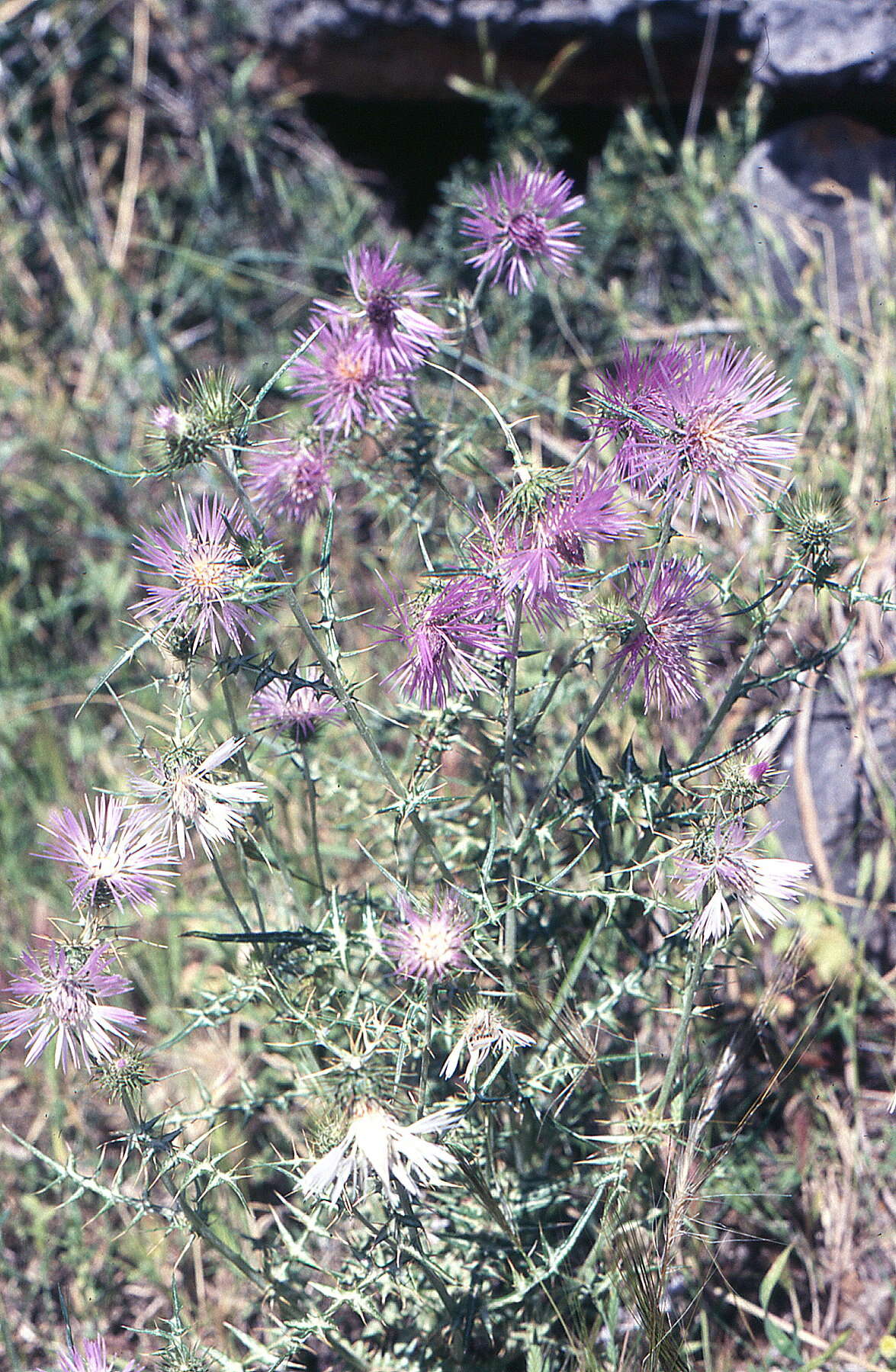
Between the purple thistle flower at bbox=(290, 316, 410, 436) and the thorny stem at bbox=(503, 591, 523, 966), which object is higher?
the purple thistle flower at bbox=(290, 316, 410, 436)

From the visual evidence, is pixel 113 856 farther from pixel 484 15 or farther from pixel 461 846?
pixel 484 15

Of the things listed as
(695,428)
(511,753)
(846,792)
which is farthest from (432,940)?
(846,792)

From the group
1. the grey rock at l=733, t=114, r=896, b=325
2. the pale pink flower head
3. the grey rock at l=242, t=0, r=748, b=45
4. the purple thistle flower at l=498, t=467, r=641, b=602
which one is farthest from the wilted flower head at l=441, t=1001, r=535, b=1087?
the grey rock at l=242, t=0, r=748, b=45

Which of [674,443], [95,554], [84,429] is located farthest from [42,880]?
[674,443]

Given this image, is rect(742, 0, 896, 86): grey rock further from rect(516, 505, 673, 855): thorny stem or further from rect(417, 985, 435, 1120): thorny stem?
rect(417, 985, 435, 1120): thorny stem

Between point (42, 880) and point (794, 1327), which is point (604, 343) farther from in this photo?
point (794, 1327)

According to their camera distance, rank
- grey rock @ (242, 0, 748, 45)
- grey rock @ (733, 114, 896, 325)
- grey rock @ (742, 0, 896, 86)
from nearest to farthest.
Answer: grey rock @ (742, 0, 896, 86), grey rock @ (733, 114, 896, 325), grey rock @ (242, 0, 748, 45)

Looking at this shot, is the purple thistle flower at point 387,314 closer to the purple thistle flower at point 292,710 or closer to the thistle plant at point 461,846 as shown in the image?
the thistle plant at point 461,846

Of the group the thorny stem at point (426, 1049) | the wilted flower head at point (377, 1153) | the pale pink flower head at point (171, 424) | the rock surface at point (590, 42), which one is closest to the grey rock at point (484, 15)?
the rock surface at point (590, 42)
